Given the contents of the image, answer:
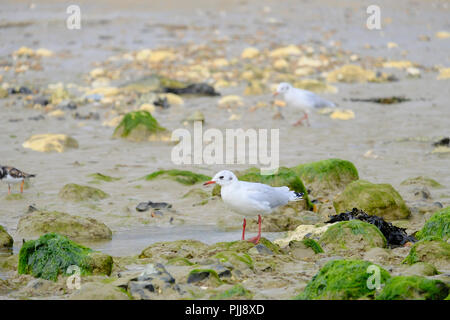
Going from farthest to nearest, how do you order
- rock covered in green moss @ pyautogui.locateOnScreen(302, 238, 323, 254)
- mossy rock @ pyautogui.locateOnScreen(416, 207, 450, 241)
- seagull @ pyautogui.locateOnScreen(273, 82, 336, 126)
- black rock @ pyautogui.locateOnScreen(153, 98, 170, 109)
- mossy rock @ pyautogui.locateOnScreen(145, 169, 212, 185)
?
black rock @ pyautogui.locateOnScreen(153, 98, 170, 109) → seagull @ pyautogui.locateOnScreen(273, 82, 336, 126) → mossy rock @ pyautogui.locateOnScreen(145, 169, 212, 185) → mossy rock @ pyautogui.locateOnScreen(416, 207, 450, 241) → rock covered in green moss @ pyautogui.locateOnScreen(302, 238, 323, 254)

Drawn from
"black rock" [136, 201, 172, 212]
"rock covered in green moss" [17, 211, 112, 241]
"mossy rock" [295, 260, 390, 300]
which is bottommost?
"black rock" [136, 201, 172, 212]

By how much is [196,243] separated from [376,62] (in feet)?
46.3

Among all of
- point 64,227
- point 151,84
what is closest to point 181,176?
point 64,227

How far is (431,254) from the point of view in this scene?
5.92 m

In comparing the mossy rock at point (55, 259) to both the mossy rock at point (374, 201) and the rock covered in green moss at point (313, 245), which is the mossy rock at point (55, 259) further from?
the mossy rock at point (374, 201)

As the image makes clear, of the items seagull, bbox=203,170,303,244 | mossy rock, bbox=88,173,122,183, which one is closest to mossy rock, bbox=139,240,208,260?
seagull, bbox=203,170,303,244

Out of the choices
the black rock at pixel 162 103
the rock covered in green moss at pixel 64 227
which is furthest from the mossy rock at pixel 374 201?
the black rock at pixel 162 103

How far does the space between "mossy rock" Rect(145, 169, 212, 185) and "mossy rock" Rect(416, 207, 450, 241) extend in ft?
11.9

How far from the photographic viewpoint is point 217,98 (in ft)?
51.8

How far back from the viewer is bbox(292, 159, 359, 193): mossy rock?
934 centimetres

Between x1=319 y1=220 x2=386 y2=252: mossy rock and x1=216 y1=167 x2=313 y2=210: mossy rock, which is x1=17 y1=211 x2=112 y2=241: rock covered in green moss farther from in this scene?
x1=319 y1=220 x2=386 y2=252: mossy rock

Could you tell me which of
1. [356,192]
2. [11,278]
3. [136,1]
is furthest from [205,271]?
[136,1]

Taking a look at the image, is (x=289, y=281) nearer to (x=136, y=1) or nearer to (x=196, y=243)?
(x=196, y=243)

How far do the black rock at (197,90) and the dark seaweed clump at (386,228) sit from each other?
8897 millimetres
